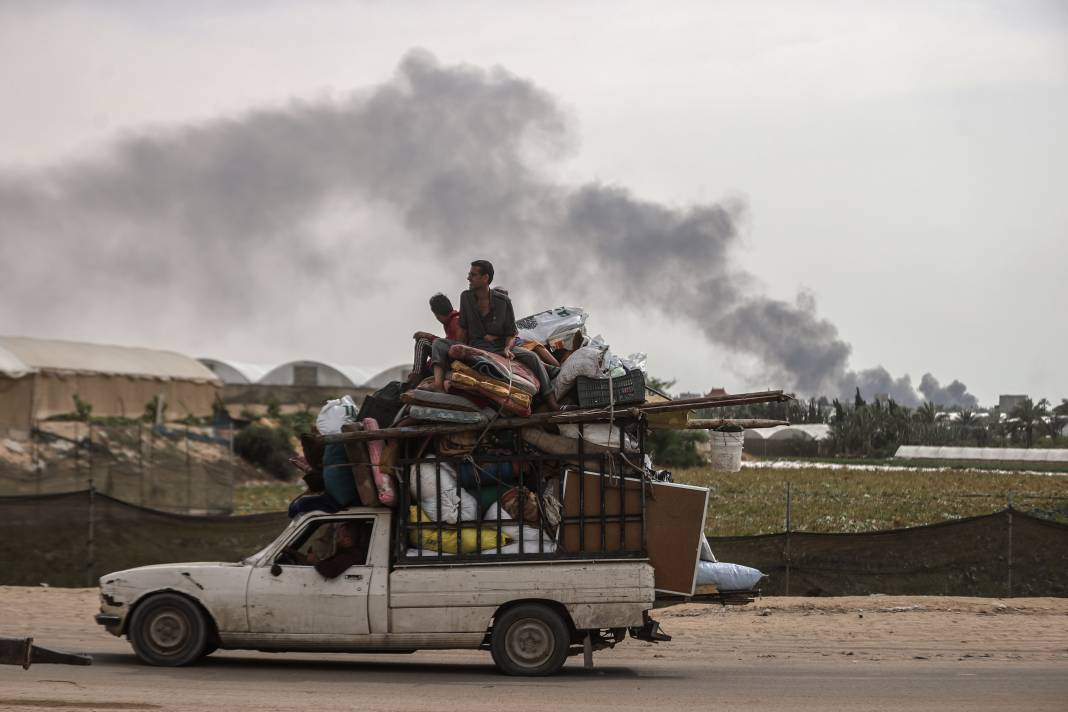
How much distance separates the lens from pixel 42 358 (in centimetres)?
5475

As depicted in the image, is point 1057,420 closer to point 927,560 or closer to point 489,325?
point 927,560

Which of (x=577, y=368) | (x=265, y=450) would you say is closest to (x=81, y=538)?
(x=577, y=368)

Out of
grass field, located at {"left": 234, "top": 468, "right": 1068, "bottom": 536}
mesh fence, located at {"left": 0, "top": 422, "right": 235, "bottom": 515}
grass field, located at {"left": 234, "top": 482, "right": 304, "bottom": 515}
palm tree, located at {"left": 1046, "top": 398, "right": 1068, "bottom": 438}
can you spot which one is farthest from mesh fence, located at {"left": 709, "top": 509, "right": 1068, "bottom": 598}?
palm tree, located at {"left": 1046, "top": 398, "right": 1068, "bottom": 438}

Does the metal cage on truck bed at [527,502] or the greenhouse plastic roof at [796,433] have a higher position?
the greenhouse plastic roof at [796,433]

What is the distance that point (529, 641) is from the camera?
11.0 metres

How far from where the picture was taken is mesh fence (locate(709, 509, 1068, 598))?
60.2ft

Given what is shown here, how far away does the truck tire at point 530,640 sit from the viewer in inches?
429

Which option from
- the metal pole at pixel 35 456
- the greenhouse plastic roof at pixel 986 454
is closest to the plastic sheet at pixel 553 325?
the metal pole at pixel 35 456

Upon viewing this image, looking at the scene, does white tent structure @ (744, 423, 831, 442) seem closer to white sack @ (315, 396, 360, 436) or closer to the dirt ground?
the dirt ground

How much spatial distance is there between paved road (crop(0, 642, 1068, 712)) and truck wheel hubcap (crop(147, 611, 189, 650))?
261 mm

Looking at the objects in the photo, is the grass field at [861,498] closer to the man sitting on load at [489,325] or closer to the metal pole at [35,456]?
the man sitting on load at [489,325]

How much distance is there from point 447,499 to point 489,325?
1.78 meters

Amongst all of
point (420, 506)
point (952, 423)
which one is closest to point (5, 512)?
point (420, 506)

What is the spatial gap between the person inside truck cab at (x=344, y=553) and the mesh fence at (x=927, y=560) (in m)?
8.41
